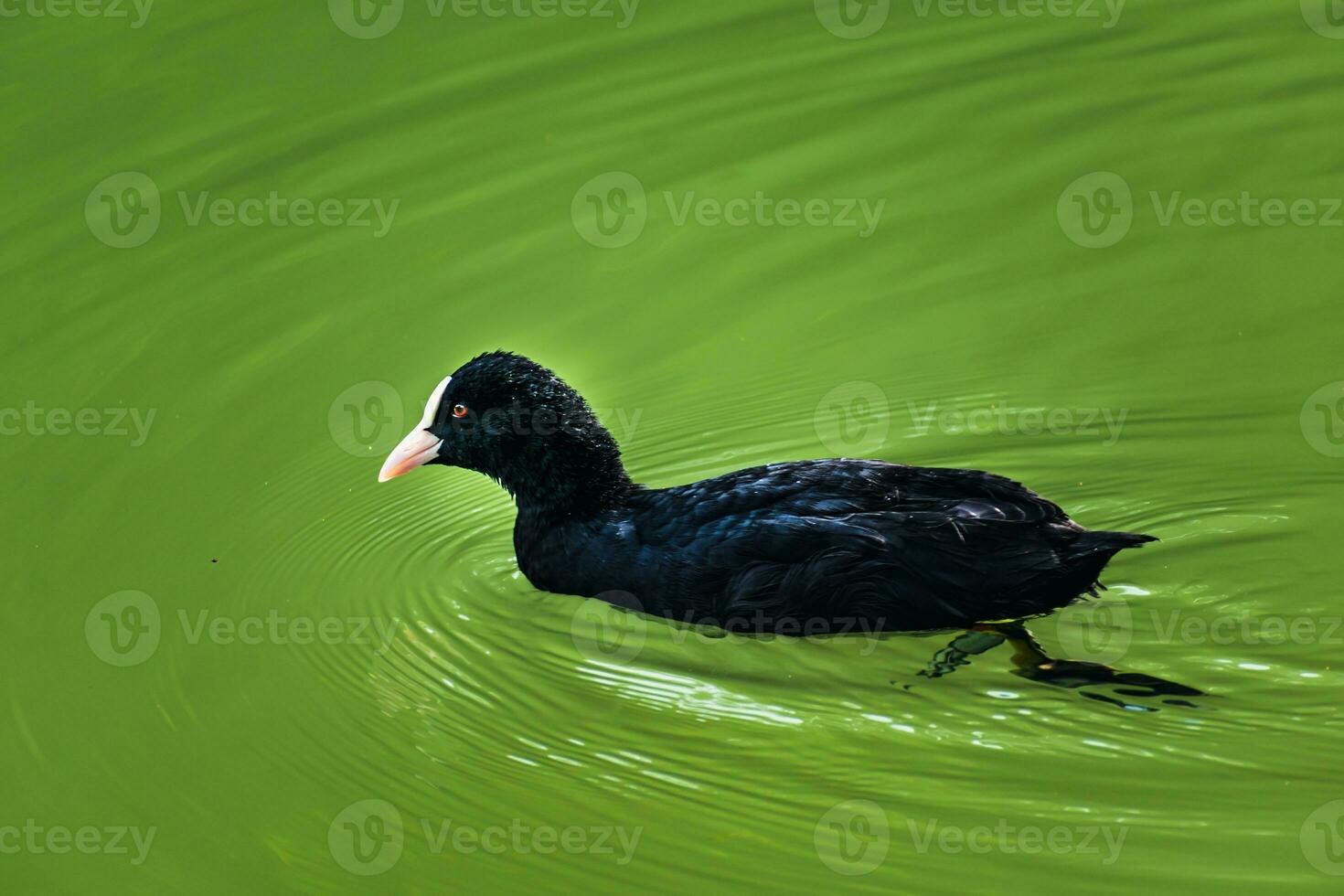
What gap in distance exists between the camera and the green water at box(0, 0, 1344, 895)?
365 centimetres

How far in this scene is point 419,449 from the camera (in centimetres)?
489

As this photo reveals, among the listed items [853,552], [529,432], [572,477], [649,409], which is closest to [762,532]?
[853,552]

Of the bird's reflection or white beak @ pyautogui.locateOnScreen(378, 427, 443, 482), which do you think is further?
white beak @ pyautogui.locateOnScreen(378, 427, 443, 482)

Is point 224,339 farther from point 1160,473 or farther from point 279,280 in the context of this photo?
point 1160,473

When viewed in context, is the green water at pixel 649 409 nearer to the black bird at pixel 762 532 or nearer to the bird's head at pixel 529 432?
the black bird at pixel 762 532

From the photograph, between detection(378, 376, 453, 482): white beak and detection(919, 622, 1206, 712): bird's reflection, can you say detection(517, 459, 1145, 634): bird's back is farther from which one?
detection(378, 376, 453, 482): white beak

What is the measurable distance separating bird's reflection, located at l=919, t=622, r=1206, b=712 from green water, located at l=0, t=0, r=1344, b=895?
0.04 metres

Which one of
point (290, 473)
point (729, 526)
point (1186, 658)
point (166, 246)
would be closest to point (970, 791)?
point (1186, 658)

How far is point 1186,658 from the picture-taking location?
4.03 meters

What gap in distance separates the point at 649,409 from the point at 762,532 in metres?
1.28

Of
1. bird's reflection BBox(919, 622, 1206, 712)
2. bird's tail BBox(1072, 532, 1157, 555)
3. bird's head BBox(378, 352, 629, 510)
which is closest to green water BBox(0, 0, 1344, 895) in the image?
bird's reflection BBox(919, 622, 1206, 712)

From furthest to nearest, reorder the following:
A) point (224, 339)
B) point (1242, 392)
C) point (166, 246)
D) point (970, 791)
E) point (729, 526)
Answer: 1. point (166, 246)
2. point (224, 339)
3. point (1242, 392)
4. point (729, 526)
5. point (970, 791)

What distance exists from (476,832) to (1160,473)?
2.46 metres

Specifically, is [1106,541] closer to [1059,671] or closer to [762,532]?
[1059,671]
